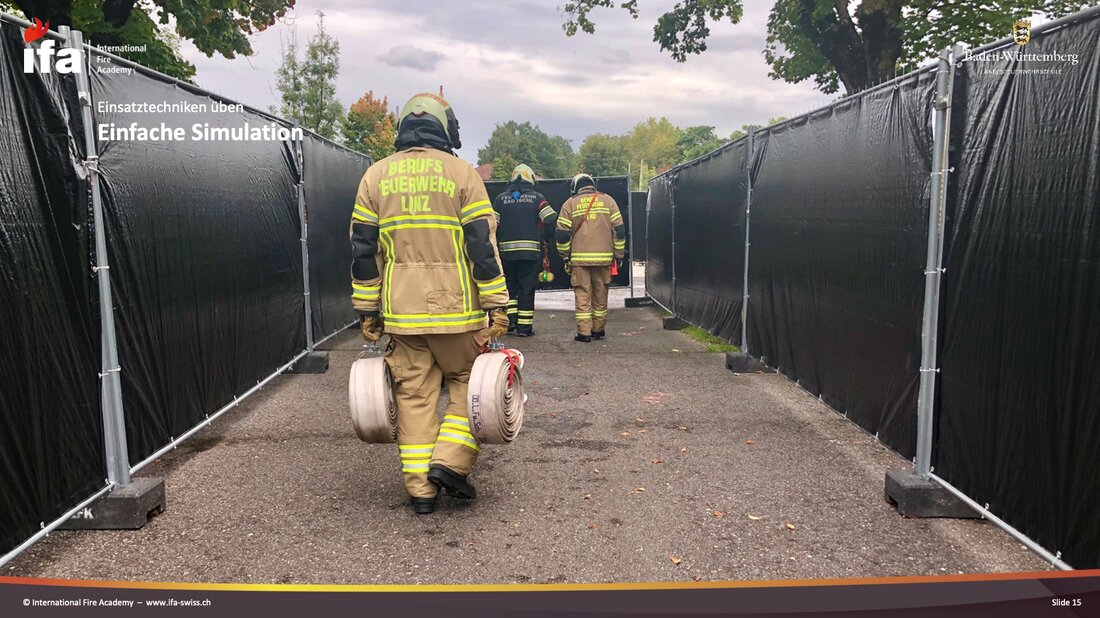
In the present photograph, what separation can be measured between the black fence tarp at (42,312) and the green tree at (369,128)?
907 inches

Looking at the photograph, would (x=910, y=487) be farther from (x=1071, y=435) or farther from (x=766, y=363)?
(x=766, y=363)

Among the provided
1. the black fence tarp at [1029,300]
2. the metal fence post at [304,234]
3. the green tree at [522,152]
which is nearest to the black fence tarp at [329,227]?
the metal fence post at [304,234]

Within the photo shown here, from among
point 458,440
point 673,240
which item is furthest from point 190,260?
point 673,240

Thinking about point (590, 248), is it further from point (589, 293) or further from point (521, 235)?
point (521, 235)

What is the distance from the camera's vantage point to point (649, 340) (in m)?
9.67

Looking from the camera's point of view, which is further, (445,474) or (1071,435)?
(445,474)

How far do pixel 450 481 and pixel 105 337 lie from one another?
1889 millimetres

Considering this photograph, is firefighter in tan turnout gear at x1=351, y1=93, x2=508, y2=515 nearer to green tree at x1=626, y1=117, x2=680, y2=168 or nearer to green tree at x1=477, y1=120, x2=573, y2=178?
green tree at x1=477, y1=120, x2=573, y2=178

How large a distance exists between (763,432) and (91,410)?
4.17 metres

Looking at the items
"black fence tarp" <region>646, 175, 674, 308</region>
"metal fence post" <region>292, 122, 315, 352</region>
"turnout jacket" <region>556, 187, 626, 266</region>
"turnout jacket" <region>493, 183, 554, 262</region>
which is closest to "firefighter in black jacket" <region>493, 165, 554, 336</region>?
"turnout jacket" <region>493, 183, 554, 262</region>

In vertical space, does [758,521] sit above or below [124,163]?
below

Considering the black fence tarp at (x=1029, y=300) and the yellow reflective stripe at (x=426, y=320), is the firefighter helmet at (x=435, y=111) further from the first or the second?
the black fence tarp at (x=1029, y=300)

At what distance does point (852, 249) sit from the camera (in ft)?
16.8

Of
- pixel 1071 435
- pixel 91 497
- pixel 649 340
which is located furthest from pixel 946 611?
pixel 649 340
